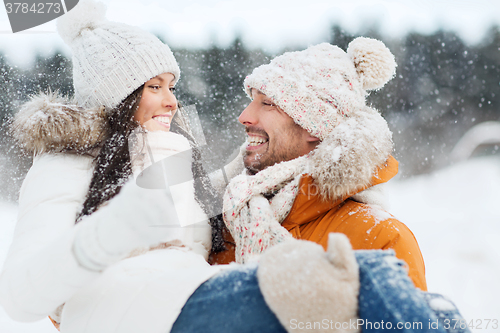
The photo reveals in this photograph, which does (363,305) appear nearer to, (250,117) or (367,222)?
(367,222)

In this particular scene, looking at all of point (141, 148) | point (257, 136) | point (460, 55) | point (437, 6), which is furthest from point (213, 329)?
point (437, 6)

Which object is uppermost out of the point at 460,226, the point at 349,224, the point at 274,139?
the point at 274,139

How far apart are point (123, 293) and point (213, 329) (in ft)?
0.87

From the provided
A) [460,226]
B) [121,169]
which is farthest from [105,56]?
[460,226]

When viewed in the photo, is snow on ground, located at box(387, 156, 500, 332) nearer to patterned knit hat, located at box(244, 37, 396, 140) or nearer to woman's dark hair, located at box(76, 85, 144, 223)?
patterned knit hat, located at box(244, 37, 396, 140)

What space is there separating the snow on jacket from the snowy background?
0.72m

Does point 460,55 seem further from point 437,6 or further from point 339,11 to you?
point 339,11

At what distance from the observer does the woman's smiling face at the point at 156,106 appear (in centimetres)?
144

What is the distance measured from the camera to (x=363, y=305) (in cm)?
67

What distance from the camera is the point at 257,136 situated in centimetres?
185

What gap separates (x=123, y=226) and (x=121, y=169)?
533 millimetres

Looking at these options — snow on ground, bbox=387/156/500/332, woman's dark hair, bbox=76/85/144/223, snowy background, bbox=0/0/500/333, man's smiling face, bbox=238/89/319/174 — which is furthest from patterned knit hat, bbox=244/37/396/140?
snow on ground, bbox=387/156/500/332

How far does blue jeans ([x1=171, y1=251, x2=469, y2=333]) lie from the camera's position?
2.13 feet

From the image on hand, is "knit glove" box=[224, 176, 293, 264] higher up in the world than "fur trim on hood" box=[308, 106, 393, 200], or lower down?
lower down
